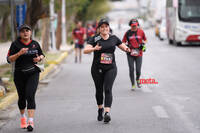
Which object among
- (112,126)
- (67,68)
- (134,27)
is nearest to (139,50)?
(134,27)

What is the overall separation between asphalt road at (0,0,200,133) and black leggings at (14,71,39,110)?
49 centimetres

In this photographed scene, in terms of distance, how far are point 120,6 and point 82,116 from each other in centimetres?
14941

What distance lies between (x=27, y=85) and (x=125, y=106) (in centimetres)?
281

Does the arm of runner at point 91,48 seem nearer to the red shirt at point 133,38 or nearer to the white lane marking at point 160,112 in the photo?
the white lane marking at point 160,112

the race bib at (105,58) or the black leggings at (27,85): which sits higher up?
the race bib at (105,58)

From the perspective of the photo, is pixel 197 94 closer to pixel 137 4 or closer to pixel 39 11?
pixel 39 11

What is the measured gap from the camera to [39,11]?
18.3 meters

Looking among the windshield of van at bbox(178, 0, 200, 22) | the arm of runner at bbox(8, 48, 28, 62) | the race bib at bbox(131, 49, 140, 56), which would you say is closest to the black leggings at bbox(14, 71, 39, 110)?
the arm of runner at bbox(8, 48, 28, 62)

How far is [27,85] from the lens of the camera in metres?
8.21

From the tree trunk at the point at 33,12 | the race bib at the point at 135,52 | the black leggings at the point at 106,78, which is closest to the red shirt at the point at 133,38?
the race bib at the point at 135,52

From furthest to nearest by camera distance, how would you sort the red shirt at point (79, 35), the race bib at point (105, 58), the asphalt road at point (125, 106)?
1. the red shirt at point (79, 35)
2. the race bib at point (105, 58)
3. the asphalt road at point (125, 106)

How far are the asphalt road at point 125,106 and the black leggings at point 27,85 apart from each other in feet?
1.62

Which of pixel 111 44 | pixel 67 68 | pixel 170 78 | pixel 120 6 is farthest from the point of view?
pixel 120 6

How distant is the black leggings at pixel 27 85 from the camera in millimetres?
8188
